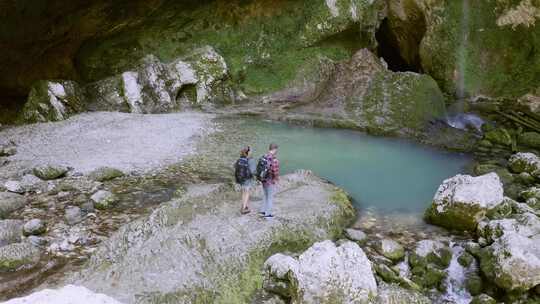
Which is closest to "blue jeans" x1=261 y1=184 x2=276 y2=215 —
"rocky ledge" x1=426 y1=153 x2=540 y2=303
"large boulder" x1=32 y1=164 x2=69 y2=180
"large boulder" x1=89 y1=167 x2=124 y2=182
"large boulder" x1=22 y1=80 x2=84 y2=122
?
"rocky ledge" x1=426 y1=153 x2=540 y2=303

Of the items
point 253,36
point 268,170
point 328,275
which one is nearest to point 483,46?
point 253,36

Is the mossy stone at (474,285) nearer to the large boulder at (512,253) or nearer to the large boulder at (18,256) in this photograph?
the large boulder at (512,253)

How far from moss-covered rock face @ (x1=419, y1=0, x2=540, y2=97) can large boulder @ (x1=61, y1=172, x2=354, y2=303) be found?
14377 mm

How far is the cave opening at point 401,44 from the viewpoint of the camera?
24703 millimetres

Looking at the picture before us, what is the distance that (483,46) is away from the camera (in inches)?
892

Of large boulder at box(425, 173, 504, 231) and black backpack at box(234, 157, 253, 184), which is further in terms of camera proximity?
large boulder at box(425, 173, 504, 231)

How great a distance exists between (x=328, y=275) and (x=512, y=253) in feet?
11.1

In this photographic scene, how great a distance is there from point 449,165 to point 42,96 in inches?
573

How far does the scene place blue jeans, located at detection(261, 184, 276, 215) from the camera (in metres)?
9.60

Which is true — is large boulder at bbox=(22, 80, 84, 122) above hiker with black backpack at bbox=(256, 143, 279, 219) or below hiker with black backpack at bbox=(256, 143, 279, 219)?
above

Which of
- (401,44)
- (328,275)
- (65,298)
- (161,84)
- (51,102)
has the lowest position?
(328,275)

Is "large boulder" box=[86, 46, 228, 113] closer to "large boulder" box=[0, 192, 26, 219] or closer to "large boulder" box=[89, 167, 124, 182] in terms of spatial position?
"large boulder" box=[89, 167, 124, 182]

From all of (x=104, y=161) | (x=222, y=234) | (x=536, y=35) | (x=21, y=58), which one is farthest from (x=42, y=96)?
(x=536, y=35)

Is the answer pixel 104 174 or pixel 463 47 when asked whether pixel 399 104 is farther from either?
pixel 104 174
